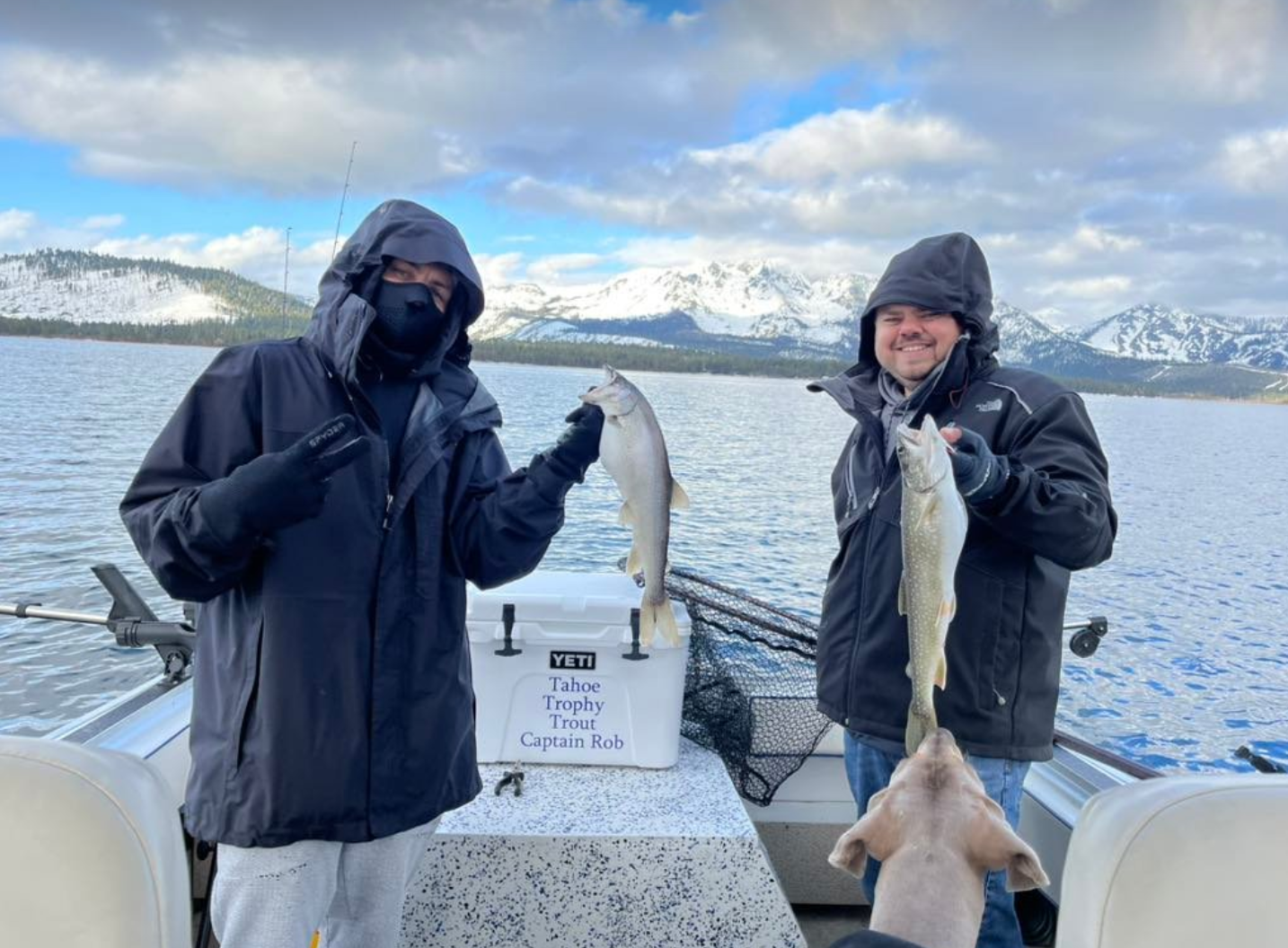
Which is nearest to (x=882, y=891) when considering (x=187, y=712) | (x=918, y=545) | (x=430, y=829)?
(x=918, y=545)

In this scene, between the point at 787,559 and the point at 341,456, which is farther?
the point at 787,559

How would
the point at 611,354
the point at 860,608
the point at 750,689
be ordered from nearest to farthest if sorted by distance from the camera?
the point at 860,608, the point at 750,689, the point at 611,354

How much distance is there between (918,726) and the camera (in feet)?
8.62

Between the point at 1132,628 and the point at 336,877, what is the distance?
12708 mm

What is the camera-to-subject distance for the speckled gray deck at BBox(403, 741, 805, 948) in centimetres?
329

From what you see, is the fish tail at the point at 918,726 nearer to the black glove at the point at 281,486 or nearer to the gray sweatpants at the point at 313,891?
the gray sweatpants at the point at 313,891

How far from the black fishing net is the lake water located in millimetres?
2825

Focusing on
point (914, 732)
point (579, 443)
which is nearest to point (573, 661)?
point (579, 443)

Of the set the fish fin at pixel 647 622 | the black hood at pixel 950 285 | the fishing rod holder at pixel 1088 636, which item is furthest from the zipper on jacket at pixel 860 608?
the fishing rod holder at pixel 1088 636

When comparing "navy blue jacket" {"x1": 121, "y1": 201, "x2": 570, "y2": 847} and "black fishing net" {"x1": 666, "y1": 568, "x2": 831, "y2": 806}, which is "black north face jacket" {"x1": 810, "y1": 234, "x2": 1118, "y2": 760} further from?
"navy blue jacket" {"x1": 121, "y1": 201, "x2": 570, "y2": 847}

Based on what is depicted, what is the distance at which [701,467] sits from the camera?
24.6m

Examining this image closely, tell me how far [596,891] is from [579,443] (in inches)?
64.9

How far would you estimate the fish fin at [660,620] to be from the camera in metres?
3.35

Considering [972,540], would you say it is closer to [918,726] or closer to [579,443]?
[918,726]
